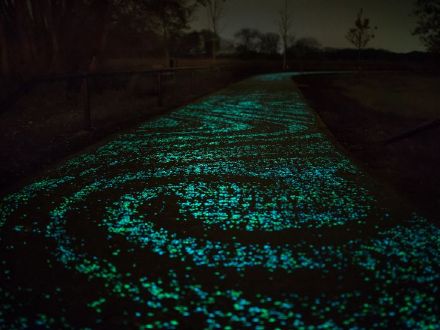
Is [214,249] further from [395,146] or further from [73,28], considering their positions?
[73,28]

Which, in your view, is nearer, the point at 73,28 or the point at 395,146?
the point at 395,146

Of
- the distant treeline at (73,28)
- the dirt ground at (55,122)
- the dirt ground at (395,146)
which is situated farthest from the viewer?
the distant treeline at (73,28)

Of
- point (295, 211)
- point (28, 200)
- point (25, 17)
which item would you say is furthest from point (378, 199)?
point (25, 17)

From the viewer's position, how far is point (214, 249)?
153 inches

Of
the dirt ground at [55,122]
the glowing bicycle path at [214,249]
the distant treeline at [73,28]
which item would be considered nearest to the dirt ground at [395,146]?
the glowing bicycle path at [214,249]

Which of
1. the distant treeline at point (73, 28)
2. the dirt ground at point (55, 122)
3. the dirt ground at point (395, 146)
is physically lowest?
the dirt ground at point (395, 146)

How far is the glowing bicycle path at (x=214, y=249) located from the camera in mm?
2896

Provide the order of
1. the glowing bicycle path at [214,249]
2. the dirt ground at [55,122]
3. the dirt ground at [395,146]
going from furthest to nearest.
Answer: the dirt ground at [55,122] < the dirt ground at [395,146] < the glowing bicycle path at [214,249]

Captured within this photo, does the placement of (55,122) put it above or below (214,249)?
above

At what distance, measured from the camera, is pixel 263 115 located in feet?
43.3

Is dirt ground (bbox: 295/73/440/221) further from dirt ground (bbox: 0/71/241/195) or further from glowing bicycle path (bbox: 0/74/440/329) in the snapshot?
dirt ground (bbox: 0/71/241/195)

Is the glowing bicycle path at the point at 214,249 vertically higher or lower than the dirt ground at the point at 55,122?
lower

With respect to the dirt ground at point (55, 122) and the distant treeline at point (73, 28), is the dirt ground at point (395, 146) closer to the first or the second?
the dirt ground at point (55, 122)

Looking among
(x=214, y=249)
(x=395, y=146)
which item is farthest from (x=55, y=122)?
(x=214, y=249)
